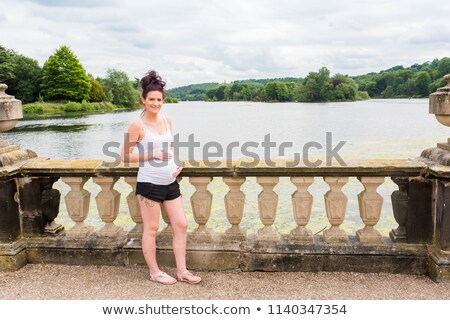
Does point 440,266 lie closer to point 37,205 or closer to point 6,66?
point 37,205

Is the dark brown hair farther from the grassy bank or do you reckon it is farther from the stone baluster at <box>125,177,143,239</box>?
the grassy bank

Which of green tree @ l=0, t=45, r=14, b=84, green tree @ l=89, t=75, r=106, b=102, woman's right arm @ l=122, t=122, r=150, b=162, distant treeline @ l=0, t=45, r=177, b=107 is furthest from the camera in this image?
green tree @ l=89, t=75, r=106, b=102

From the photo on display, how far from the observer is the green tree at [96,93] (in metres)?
75.8

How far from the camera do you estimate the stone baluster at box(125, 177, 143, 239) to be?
3953mm

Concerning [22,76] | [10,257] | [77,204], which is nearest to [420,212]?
[77,204]

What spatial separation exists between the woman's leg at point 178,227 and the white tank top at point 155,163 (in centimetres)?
23

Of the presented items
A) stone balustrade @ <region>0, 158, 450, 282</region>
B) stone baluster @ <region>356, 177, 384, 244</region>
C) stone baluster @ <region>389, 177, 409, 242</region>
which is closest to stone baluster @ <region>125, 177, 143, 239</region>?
stone balustrade @ <region>0, 158, 450, 282</region>

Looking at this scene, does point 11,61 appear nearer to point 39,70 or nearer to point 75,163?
point 39,70

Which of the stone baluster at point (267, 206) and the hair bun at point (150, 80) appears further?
the stone baluster at point (267, 206)

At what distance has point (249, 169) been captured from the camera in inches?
149

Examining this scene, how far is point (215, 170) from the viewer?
150 inches

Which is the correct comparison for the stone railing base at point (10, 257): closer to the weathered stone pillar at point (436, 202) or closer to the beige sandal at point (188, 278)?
the beige sandal at point (188, 278)

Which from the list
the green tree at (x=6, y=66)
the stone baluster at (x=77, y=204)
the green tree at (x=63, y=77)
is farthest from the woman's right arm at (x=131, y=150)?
the green tree at (x=63, y=77)

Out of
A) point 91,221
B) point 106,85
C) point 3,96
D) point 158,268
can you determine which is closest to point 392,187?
point 91,221
